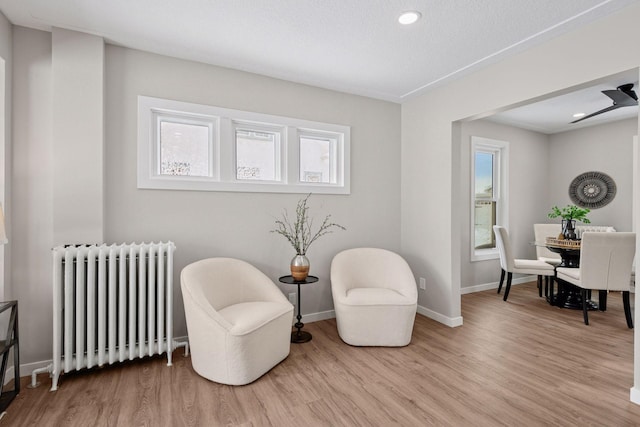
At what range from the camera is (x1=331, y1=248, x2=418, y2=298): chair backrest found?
128 inches

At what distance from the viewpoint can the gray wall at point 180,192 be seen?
94.2 inches

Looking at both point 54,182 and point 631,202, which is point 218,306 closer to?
point 54,182

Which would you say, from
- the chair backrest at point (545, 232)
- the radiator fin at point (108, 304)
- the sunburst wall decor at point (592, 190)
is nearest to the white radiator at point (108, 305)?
the radiator fin at point (108, 304)

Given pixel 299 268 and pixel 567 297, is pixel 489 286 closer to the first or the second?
pixel 567 297

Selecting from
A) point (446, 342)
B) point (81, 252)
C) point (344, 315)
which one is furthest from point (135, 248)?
point (446, 342)

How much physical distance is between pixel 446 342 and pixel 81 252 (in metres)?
3.02

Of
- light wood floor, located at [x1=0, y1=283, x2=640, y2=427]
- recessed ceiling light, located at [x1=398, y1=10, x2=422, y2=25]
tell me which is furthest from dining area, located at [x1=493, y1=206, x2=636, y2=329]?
recessed ceiling light, located at [x1=398, y1=10, x2=422, y2=25]

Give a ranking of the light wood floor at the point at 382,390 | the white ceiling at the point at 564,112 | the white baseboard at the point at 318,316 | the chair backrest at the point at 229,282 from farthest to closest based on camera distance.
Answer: the white ceiling at the point at 564,112, the white baseboard at the point at 318,316, the chair backrest at the point at 229,282, the light wood floor at the point at 382,390

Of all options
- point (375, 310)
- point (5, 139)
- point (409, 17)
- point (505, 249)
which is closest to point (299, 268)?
point (375, 310)

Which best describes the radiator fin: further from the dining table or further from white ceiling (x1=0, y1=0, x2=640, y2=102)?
the dining table

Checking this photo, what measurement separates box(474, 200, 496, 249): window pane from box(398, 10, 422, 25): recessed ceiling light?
3.36 meters

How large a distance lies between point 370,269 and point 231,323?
5.33 ft

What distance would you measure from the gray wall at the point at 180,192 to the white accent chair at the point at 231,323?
43 cm

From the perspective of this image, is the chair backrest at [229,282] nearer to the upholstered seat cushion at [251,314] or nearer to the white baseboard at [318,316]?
the upholstered seat cushion at [251,314]
